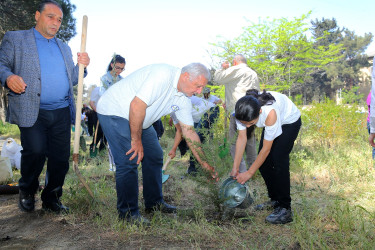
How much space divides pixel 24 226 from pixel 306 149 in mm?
5161

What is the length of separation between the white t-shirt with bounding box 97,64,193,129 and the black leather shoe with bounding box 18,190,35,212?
1.20m

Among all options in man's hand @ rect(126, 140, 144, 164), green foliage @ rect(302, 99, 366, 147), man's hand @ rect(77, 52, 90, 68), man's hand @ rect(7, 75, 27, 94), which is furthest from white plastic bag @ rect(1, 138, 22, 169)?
green foliage @ rect(302, 99, 366, 147)

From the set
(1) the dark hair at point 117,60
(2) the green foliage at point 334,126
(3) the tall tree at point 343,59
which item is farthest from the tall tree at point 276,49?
(3) the tall tree at point 343,59

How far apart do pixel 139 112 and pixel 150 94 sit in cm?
16

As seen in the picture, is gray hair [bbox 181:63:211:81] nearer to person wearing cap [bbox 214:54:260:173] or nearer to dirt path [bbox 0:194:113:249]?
dirt path [bbox 0:194:113:249]

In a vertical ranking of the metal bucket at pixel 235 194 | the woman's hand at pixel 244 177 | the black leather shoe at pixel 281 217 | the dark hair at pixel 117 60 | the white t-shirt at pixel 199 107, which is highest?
the dark hair at pixel 117 60

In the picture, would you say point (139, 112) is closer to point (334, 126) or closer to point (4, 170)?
point (4, 170)

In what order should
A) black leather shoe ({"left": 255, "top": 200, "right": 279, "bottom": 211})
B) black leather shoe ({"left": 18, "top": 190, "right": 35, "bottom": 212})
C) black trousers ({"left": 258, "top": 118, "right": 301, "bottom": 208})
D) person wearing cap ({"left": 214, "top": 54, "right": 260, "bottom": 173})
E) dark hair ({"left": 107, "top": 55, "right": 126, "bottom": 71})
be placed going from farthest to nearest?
person wearing cap ({"left": 214, "top": 54, "right": 260, "bottom": 173}) → dark hair ({"left": 107, "top": 55, "right": 126, "bottom": 71}) → black leather shoe ({"left": 255, "top": 200, "right": 279, "bottom": 211}) → black leather shoe ({"left": 18, "top": 190, "right": 35, "bottom": 212}) → black trousers ({"left": 258, "top": 118, "right": 301, "bottom": 208})

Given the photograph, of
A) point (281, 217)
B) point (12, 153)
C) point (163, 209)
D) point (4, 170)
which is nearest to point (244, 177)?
point (281, 217)

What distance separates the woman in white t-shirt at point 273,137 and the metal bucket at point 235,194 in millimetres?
96

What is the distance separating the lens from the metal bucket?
3.06 metres

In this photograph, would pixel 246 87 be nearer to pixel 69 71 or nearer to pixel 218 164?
pixel 218 164

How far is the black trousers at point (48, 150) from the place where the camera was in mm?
2980

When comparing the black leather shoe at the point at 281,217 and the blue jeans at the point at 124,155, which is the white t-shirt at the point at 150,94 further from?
the black leather shoe at the point at 281,217
